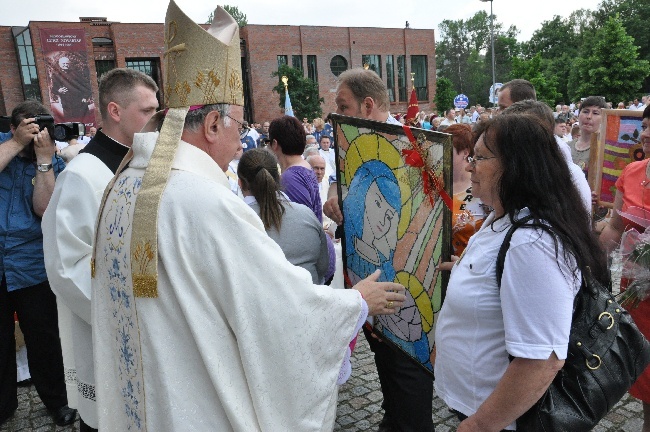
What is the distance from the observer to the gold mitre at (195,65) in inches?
68.4

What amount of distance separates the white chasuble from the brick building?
91.2 ft

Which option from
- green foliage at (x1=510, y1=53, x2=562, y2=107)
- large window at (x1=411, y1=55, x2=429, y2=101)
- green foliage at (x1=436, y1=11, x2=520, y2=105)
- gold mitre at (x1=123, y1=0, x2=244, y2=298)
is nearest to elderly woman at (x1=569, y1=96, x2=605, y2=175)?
gold mitre at (x1=123, y1=0, x2=244, y2=298)

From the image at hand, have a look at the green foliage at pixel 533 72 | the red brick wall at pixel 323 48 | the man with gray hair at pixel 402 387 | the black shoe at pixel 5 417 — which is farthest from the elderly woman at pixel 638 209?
the red brick wall at pixel 323 48

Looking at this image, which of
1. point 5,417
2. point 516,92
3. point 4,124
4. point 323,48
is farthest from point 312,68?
point 5,417

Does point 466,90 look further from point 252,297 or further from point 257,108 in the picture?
point 252,297

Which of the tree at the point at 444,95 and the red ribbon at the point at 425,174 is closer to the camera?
the red ribbon at the point at 425,174

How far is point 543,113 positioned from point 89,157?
2.39 metres

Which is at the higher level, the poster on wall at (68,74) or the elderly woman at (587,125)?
the poster on wall at (68,74)

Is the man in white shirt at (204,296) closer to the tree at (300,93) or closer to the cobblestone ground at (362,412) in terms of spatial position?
the cobblestone ground at (362,412)

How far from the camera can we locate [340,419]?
3.59 metres

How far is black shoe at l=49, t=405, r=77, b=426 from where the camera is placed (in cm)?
366

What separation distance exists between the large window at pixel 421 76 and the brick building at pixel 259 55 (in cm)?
8

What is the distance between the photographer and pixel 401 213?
199 centimetres

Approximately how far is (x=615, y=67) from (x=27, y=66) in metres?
32.5
